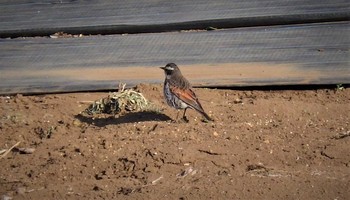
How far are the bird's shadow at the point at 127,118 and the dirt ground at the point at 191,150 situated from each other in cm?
1

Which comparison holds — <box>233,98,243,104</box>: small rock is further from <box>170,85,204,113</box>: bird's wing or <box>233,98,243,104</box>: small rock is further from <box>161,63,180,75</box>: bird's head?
<box>161,63,180,75</box>: bird's head

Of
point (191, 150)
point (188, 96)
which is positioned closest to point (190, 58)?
point (188, 96)

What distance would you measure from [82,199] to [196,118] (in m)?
2.38

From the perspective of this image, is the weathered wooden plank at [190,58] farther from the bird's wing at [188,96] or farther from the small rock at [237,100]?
the bird's wing at [188,96]

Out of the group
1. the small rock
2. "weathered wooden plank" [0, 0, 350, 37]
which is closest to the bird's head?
the small rock

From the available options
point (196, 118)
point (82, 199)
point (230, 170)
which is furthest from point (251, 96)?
point (82, 199)

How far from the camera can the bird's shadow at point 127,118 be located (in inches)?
349

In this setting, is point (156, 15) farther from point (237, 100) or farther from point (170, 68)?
point (237, 100)

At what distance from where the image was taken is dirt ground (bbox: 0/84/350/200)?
6.99 metres

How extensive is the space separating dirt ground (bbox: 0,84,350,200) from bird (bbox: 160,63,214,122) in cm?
18

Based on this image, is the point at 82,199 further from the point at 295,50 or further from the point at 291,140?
the point at 295,50

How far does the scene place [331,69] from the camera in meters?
9.45

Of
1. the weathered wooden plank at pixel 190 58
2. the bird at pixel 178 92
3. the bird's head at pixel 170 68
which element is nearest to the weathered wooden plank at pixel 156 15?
the weathered wooden plank at pixel 190 58

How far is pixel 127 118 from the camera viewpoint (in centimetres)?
900
